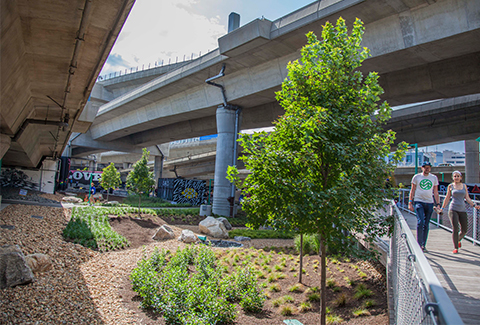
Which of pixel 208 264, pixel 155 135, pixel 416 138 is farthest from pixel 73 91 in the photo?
pixel 416 138

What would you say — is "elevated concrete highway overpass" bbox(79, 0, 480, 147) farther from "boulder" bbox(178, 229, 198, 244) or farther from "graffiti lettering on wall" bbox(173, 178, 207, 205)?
"graffiti lettering on wall" bbox(173, 178, 207, 205)

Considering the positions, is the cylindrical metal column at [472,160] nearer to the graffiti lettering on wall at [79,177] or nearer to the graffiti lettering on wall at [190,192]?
the graffiti lettering on wall at [190,192]

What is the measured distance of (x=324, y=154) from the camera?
5.66 meters

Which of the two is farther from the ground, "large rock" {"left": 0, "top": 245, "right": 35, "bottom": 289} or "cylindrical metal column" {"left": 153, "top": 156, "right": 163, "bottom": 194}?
"cylindrical metal column" {"left": 153, "top": 156, "right": 163, "bottom": 194}

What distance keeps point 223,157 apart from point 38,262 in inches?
536

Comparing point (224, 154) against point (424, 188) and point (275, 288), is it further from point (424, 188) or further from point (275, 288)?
point (424, 188)

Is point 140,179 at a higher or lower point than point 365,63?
lower

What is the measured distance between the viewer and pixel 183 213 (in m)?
22.0

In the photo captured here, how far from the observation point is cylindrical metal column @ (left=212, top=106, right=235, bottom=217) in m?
20.4

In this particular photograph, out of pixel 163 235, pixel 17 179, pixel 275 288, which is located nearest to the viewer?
pixel 275 288

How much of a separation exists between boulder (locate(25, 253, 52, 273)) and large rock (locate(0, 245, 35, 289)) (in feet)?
2.06

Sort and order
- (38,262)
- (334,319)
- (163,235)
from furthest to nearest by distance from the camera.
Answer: (163,235) < (38,262) < (334,319)

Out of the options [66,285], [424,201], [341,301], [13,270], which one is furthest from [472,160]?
[13,270]

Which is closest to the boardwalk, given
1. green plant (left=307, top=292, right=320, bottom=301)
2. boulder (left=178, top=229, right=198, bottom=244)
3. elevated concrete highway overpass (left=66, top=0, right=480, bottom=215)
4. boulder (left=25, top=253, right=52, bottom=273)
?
green plant (left=307, top=292, right=320, bottom=301)
